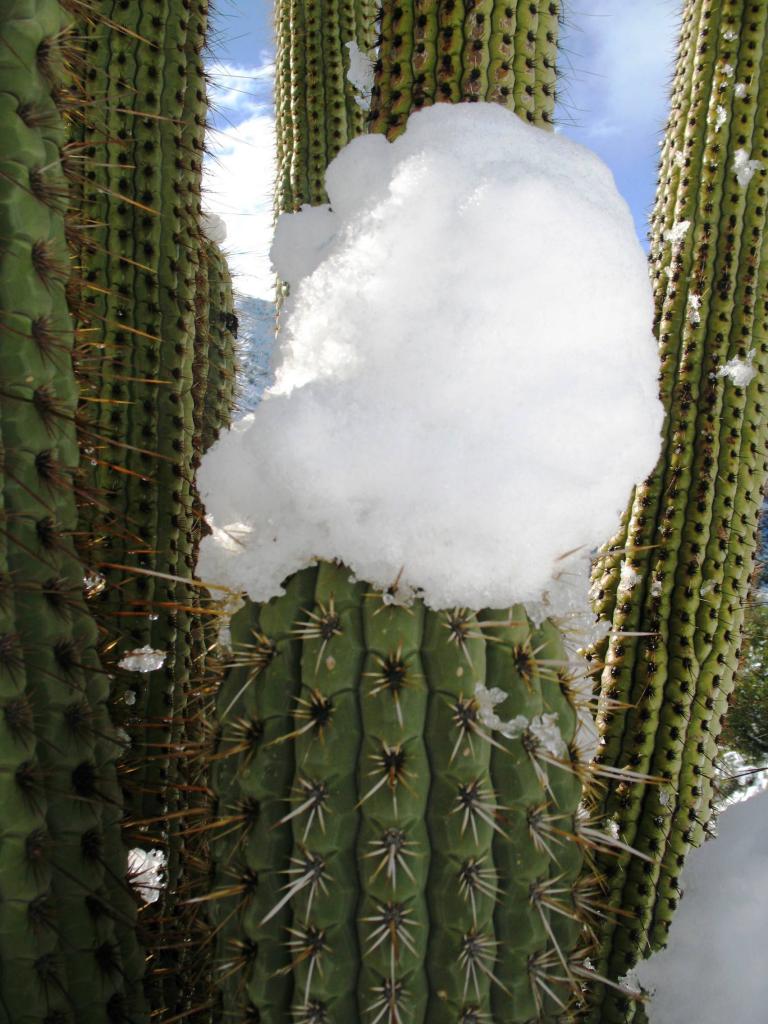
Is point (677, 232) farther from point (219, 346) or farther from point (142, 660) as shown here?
point (142, 660)

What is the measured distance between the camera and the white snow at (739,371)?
266 centimetres

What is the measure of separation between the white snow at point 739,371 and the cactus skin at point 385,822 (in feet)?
6.06

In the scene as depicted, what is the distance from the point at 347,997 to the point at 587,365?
0.83 m

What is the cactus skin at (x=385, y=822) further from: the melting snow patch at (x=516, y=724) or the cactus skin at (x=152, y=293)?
the cactus skin at (x=152, y=293)

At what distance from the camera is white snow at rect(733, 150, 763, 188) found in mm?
2729

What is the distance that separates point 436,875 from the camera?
1.04 meters

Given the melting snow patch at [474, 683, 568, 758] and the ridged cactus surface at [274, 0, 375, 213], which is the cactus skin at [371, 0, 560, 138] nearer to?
the melting snow patch at [474, 683, 568, 758]

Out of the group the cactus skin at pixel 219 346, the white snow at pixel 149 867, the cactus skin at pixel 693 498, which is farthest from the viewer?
the cactus skin at pixel 219 346

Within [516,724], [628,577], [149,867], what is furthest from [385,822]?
[628,577]

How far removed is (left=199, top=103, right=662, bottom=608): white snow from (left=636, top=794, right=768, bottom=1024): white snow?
114 centimetres

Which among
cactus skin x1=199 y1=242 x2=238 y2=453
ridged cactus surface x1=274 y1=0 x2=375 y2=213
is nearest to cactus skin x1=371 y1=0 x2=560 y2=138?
cactus skin x1=199 y1=242 x2=238 y2=453

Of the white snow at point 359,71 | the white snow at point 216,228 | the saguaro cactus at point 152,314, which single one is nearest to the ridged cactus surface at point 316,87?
the white snow at point 359,71

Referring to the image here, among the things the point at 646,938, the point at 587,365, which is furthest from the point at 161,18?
the point at 646,938

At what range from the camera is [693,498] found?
8.54 ft
